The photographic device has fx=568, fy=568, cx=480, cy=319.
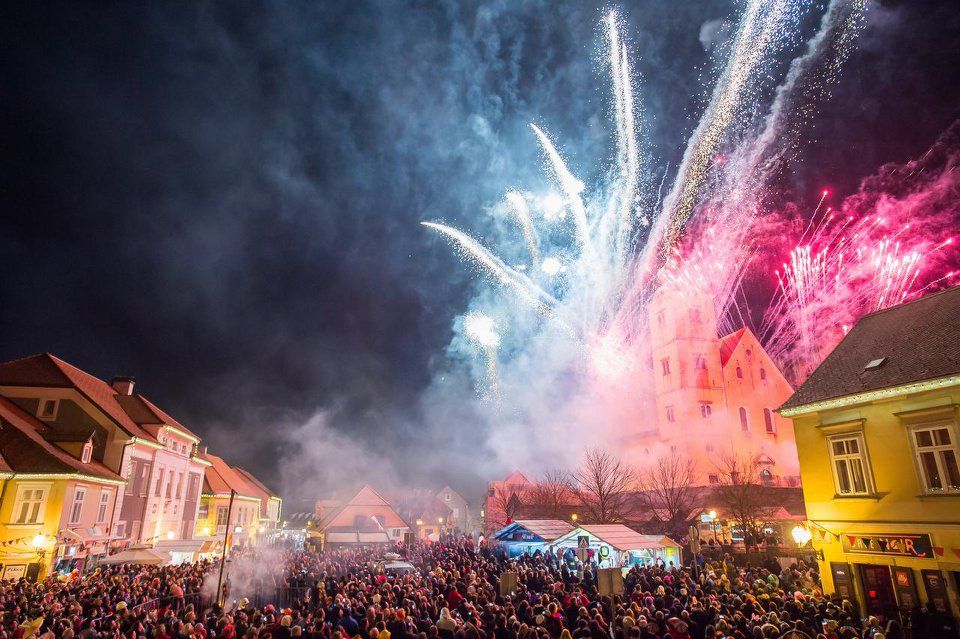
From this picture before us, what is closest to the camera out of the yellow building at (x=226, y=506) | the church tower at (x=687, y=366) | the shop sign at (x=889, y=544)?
the shop sign at (x=889, y=544)

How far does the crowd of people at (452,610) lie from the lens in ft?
39.3

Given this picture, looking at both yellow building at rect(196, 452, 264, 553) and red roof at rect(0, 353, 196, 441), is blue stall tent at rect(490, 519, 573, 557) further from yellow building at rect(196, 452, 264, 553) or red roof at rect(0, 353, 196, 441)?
yellow building at rect(196, 452, 264, 553)

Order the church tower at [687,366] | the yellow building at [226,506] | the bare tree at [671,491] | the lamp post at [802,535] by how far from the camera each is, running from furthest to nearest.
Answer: the church tower at [687,366] < the yellow building at [226,506] < the bare tree at [671,491] < the lamp post at [802,535]

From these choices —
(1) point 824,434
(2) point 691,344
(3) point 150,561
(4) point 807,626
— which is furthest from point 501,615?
(2) point 691,344

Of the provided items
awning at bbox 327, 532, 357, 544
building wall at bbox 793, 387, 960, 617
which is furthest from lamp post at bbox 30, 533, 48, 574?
building wall at bbox 793, 387, 960, 617

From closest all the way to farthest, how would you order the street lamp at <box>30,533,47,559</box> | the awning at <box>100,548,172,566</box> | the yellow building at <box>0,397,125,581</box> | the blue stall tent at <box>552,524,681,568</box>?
1. the awning at <box>100,548,172,566</box>
2. the yellow building at <box>0,397,125,581</box>
3. the street lamp at <box>30,533,47,559</box>
4. the blue stall tent at <box>552,524,681,568</box>

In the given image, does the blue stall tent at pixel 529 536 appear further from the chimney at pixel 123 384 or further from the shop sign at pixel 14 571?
the chimney at pixel 123 384

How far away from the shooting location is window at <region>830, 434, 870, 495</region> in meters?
19.0

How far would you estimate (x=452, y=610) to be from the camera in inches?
652

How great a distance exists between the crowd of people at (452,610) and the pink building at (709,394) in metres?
30.8

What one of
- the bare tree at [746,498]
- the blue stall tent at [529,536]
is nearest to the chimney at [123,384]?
the blue stall tent at [529,536]

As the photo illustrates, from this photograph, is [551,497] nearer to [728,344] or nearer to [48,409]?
[728,344]

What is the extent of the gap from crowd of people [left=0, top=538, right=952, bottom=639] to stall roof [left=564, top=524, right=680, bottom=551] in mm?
4312

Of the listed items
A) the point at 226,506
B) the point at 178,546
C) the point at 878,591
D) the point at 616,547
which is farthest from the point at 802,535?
the point at 226,506
